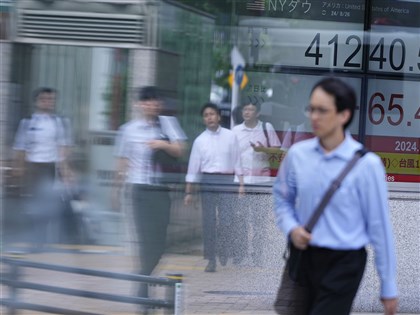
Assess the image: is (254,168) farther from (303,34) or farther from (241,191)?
(303,34)

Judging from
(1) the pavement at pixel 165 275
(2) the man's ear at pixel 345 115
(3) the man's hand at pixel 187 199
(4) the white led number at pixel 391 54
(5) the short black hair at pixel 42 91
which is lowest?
(1) the pavement at pixel 165 275

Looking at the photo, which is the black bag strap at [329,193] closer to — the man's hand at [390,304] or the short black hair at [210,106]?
the man's hand at [390,304]

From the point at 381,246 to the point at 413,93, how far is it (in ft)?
15.0

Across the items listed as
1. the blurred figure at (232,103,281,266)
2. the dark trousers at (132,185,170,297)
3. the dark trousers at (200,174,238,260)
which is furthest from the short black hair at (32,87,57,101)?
the blurred figure at (232,103,281,266)

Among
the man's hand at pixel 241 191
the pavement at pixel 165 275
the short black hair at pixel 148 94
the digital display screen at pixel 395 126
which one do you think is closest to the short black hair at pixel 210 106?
the man's hand at pixel 241 191

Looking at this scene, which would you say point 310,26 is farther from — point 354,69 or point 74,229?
point 74,229

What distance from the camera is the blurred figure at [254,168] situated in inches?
325

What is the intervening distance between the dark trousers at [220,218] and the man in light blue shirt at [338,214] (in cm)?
386

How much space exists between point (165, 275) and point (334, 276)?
3471 millimetres

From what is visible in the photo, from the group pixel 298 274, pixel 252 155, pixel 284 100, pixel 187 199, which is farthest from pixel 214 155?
pixel 298 274

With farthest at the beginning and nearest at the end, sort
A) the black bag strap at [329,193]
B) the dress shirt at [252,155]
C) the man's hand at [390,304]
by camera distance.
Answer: the dress shirt at [252,155] → the man's hand at [390,304] → the black bag strap at [329,193]

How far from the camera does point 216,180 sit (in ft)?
27.5

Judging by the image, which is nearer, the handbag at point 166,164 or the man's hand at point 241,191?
the handbag at point 166,164

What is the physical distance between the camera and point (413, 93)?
28.5 feet
